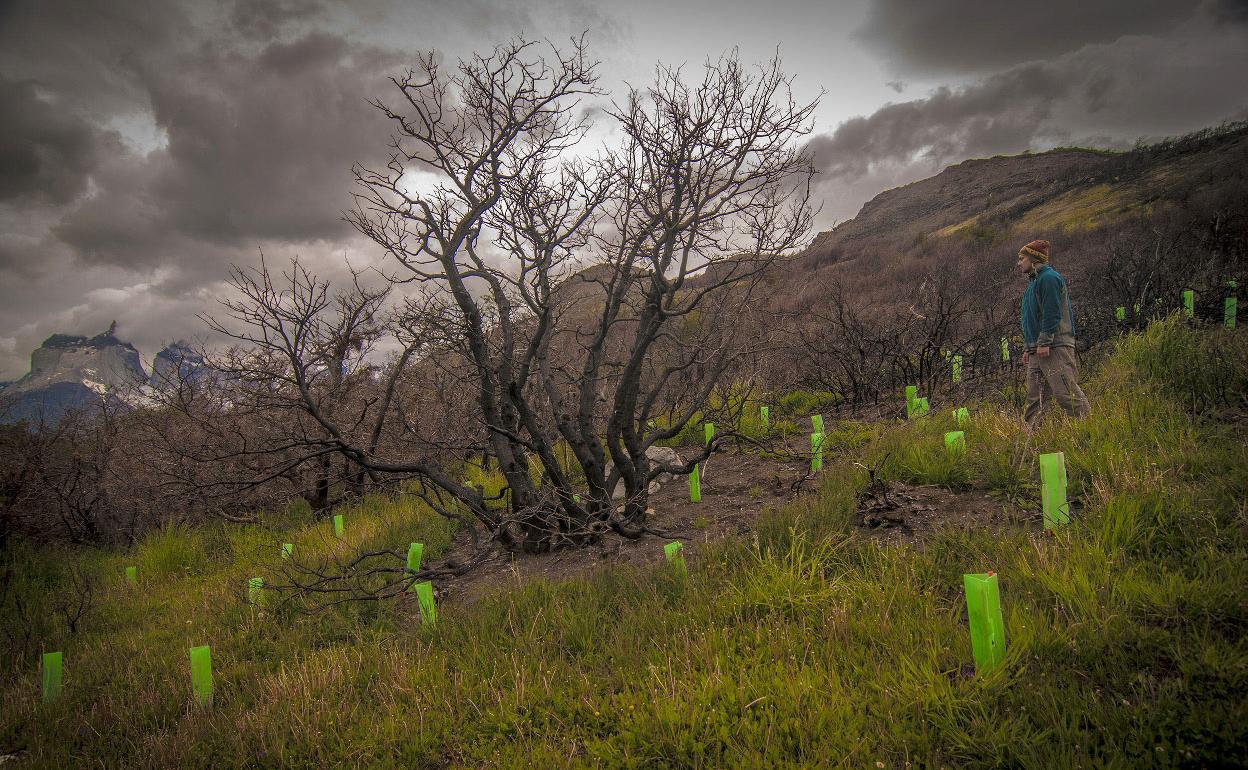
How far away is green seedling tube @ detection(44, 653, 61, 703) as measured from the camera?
3236mm

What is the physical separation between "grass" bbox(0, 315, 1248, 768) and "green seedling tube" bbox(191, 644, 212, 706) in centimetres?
9

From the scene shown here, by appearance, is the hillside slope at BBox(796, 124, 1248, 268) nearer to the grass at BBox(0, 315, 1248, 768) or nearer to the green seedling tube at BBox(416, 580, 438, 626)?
the grass at BBox(0, 315, 1248, 768)

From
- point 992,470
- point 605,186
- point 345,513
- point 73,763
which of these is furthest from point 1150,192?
point 73,763

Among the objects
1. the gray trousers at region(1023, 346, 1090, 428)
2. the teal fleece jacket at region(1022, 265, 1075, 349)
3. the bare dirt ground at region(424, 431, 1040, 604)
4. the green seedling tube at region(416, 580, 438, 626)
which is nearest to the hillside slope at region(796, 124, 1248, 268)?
the teal fleece jacket at region(1022, 265, 1075, 349)

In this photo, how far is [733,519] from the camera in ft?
14.1

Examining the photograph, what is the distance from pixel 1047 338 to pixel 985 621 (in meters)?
4.19

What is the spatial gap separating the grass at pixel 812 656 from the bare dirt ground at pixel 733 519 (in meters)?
0.21

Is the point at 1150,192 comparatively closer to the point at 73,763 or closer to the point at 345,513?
the point at 345,513

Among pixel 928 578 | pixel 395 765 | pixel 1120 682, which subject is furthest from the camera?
pixel 928 578

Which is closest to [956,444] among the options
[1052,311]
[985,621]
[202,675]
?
[1052,311]

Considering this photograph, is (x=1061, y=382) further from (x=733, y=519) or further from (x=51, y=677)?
(x=51, y=677)

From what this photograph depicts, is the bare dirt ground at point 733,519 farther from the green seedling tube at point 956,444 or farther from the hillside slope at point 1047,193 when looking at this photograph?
the hillside slope at point 1047,193

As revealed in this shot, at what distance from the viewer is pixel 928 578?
8.80ft

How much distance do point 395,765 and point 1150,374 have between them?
20.7 feet
